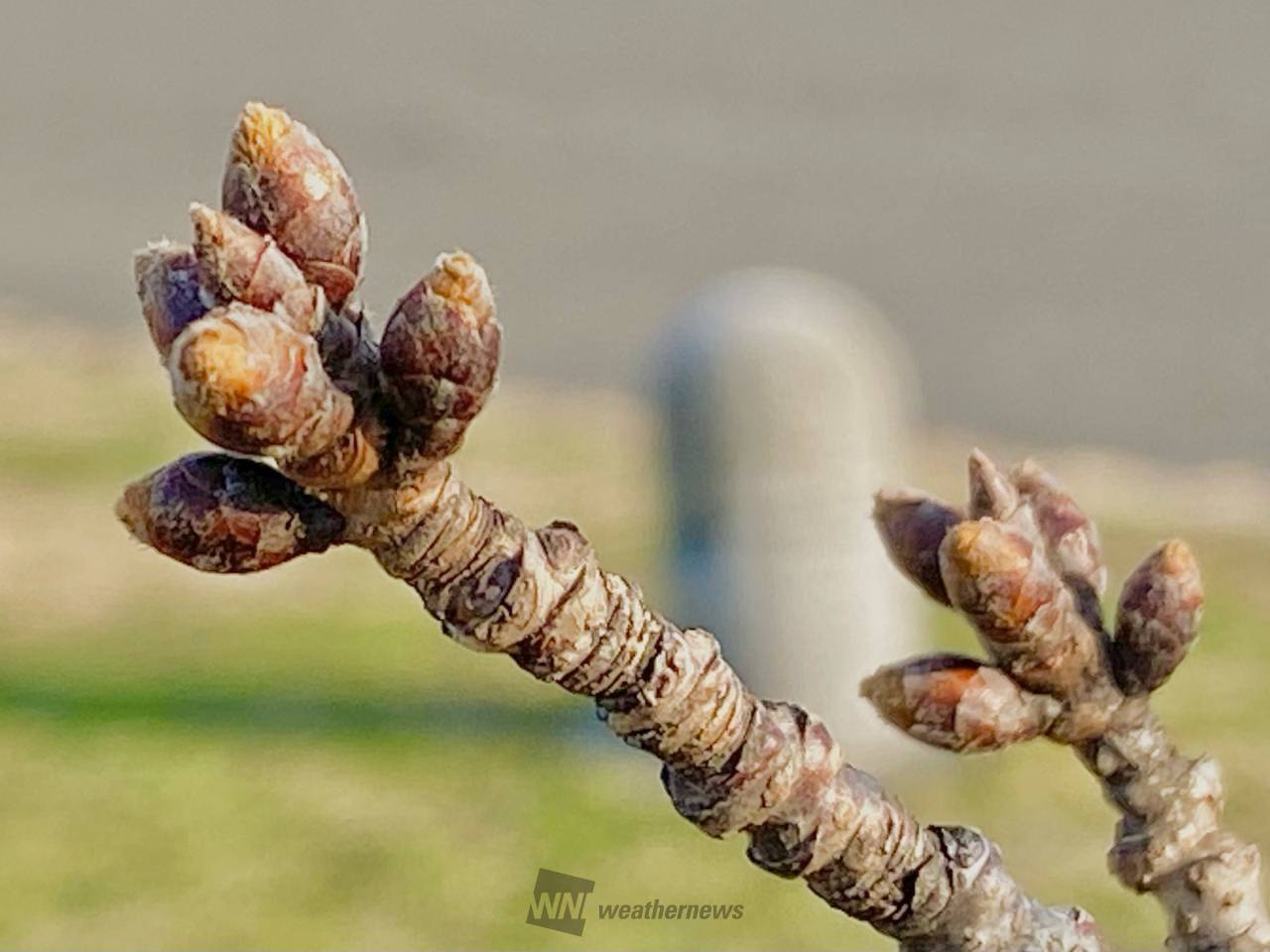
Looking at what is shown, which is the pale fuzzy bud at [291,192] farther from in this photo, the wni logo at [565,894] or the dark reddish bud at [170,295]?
the wni logo at [565,894]

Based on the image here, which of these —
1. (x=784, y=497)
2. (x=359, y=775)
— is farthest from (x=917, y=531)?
(x=359, y=775)

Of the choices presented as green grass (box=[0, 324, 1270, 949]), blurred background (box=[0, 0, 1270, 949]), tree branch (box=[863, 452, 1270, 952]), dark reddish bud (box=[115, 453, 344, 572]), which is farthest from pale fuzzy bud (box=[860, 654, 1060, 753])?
blurred background (box=[0, 0, 1270, 949])

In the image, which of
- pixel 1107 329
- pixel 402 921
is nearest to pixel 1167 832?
pixel 402 921

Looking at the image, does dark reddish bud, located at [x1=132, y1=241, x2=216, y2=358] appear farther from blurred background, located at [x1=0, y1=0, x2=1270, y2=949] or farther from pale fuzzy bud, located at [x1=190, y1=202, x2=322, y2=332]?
blurred background, located at [x1=0, y1=0, x2=1270, y2=949]

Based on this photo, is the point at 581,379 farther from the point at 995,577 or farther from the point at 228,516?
the point at 228,516

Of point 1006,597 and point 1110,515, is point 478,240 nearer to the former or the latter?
point 1110,515

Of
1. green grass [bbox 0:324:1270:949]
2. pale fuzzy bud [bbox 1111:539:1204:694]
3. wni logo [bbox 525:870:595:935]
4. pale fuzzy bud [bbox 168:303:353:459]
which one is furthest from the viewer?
green grass [bbox 0:324:1270:949]
